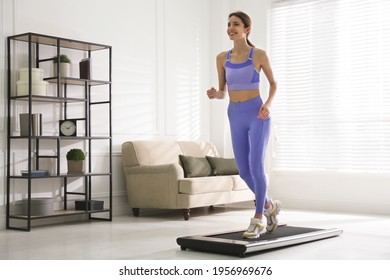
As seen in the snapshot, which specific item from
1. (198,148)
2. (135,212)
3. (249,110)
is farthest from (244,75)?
(198,148)

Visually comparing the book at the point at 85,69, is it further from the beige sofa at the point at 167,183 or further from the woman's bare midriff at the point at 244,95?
the woman's bare midriff at the point at 244,95

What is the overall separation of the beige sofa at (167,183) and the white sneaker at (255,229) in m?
2.01

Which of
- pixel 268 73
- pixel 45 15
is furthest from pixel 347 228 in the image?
pixel 45 15

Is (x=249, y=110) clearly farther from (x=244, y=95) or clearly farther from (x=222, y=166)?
(x=222, y=166)

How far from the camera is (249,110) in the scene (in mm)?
4109

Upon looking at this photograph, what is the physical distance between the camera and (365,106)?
6766 millimetres

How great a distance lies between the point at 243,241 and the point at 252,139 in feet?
2.48

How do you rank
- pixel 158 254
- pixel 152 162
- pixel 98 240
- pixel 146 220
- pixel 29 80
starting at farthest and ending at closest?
pixel 152 162 → pixel 146 220 → pixel 29 80 → pixel 98 240 → pixel 158 254

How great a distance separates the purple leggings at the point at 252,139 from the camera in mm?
4098

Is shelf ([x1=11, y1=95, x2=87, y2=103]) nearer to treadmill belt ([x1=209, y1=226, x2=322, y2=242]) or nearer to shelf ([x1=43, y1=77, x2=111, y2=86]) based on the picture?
shelf ([x1=43, y1=77, x2=111, y2=86])

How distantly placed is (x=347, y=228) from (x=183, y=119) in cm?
292

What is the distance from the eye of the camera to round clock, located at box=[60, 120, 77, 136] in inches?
227

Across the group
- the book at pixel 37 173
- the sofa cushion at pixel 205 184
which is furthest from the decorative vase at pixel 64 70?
the sofa cushion at pixel 205 184

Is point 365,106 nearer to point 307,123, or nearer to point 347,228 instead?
point 307,123
